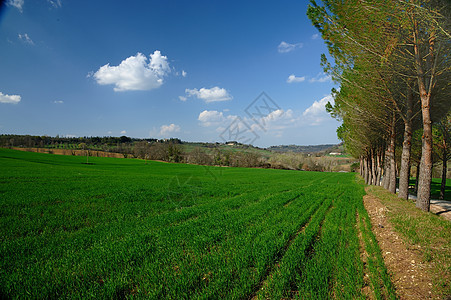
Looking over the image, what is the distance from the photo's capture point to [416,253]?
4535 mm

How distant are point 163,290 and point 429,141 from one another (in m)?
11.0

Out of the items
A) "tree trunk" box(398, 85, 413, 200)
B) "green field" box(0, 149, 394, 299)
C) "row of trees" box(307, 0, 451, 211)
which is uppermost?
"row of trees" box(307, 0, 451, 211)

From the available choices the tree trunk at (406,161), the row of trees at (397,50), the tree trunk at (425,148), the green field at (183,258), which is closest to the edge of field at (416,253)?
the green field at (183,258)

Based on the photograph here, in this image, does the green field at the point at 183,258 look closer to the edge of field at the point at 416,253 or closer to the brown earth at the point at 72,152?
the edge of field at the point at 416,253

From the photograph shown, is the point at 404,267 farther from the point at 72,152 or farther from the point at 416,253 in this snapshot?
the point at 72,152

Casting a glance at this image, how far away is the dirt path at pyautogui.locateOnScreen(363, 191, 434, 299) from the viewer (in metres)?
3.28

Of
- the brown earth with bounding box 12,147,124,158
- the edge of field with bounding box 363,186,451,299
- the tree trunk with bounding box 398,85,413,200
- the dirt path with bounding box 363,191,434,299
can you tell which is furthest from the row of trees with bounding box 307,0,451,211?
the brown earth with bounding box 12,147,124,158

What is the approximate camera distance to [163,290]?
3.28 metres

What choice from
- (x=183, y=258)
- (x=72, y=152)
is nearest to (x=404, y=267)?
(x=183, y=258)

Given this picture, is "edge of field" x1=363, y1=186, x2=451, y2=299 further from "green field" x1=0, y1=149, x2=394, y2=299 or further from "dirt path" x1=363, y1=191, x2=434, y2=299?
"green field" x1=0, y1=149, x2=394, y2=299

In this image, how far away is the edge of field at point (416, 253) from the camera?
11.0 ft

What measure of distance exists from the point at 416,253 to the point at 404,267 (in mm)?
892

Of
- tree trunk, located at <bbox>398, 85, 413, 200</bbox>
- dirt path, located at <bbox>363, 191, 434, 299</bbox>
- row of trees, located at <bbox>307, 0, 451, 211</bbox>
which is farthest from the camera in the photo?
tree trunk, located at <bbox>398, 85, 413, 200</bbox>

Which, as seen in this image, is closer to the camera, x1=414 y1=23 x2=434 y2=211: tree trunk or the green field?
the green field
